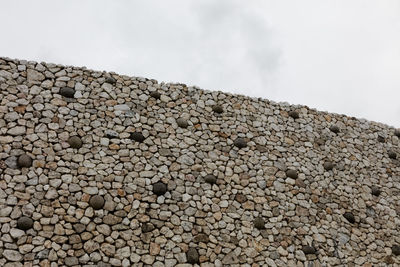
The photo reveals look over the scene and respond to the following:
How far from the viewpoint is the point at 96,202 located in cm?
1184

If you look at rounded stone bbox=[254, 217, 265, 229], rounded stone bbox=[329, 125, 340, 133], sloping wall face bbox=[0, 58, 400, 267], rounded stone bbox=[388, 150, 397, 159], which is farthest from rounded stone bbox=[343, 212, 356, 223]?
rounded stone bbox=[388, 150, 397, 159]

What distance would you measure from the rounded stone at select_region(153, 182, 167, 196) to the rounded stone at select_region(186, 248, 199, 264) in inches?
73.3

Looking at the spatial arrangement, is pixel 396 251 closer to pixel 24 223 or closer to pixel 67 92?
pixel 24 223

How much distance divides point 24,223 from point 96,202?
188cm

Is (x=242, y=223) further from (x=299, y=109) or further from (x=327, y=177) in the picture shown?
(x=299, y=109)

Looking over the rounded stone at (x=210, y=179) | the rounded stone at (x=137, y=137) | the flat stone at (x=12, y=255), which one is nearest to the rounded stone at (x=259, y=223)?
the rounded stone at (x=210, y=179)

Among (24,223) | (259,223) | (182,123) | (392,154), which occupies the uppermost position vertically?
(392,154)

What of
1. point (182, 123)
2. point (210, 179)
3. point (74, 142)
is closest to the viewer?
point (74, 142)

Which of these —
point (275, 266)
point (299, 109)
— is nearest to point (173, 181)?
point (275, 266)

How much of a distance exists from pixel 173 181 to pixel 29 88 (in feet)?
17.6

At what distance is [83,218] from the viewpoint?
11.6 m

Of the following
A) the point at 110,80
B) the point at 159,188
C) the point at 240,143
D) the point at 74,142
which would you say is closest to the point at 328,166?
→ the point at 240,143

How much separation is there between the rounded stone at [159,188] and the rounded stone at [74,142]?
2558 mm

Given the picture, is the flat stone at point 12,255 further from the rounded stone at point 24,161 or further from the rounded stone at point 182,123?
the rounded stone at point 182,123
